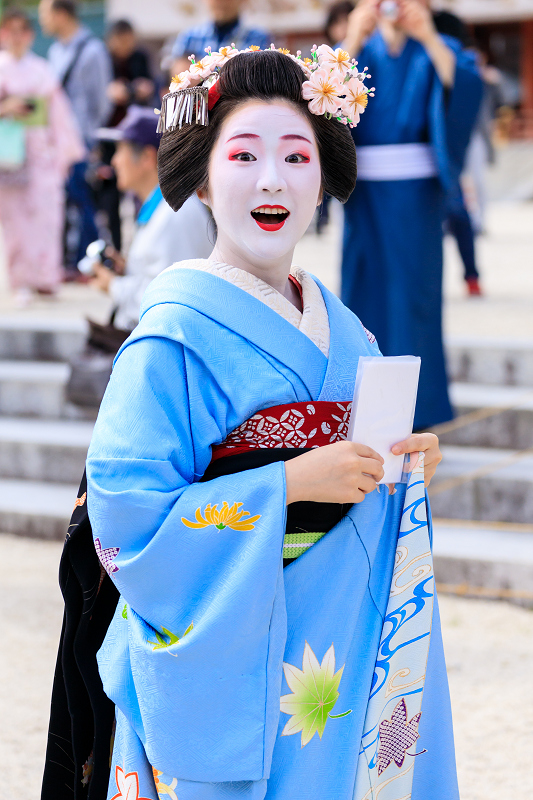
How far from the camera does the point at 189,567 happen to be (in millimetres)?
1374

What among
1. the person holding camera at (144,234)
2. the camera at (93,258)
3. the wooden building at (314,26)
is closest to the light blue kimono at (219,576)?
the person holding camera at (144,234)

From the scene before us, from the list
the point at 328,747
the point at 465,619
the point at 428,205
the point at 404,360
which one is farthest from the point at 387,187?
the point at 328,747

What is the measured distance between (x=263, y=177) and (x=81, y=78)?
639 cm

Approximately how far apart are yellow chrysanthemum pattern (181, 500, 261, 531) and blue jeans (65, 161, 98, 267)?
638 cm

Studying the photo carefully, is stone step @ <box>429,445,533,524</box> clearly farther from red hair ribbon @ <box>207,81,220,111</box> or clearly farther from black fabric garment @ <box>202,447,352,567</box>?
red hair ribbon @ <box>207,81,220,111</box>

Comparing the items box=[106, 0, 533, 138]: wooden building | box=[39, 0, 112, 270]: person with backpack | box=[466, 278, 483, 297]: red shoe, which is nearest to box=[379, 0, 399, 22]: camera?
box=[466, 278, 483, 297]: red shoe

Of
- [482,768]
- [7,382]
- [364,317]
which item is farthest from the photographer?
[7,382]

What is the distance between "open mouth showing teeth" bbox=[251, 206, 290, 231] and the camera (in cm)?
152

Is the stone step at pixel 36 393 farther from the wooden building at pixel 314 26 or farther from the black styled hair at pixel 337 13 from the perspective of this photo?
the wooden building at pixel 314 26

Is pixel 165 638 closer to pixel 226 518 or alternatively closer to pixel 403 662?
pixel 226 518

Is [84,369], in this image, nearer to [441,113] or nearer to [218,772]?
[441,113]

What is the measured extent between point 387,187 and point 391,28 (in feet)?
1.87

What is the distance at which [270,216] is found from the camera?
1.53 m

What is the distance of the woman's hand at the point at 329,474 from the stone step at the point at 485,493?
2484 millimetres
